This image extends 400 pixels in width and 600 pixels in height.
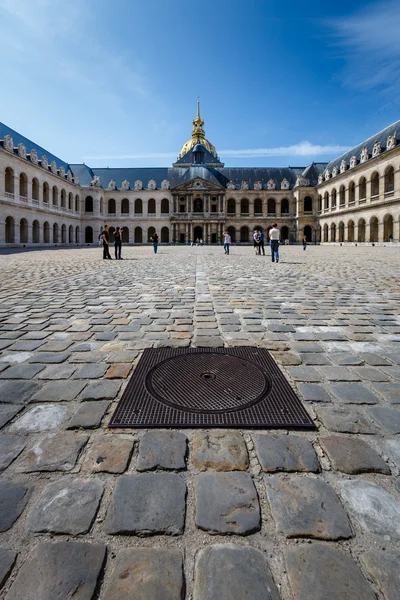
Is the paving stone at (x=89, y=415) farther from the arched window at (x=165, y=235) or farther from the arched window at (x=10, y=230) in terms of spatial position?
the arched window at (x=165, y=235)

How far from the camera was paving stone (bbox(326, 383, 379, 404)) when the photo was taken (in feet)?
8.61

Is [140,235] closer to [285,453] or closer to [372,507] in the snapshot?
[285,453]

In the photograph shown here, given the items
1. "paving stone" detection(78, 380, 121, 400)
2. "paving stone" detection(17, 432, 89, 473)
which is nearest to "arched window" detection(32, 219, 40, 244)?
"paving stone" detection(78, 380, 121, 400)

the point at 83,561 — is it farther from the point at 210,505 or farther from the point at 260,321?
the point at 260,321

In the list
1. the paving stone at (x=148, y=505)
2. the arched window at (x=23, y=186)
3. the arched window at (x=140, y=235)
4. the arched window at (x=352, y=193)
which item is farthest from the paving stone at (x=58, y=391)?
the arched window at (x=140, y=235)

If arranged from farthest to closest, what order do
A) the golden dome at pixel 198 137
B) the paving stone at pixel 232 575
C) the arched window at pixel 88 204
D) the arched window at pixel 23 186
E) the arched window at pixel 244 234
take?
the golden dome at pixel 198 137
the arched window at pixel 244 234
the arched window at pixel 88 204
the arched window at pixel 23 186
the paving stone at pixel 232 575

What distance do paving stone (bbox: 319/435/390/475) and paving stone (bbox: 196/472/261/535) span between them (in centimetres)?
54

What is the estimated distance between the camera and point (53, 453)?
78.7 inches

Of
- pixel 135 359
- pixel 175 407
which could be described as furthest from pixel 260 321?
pixel 175 407

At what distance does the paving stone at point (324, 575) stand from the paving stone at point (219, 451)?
552 millimetres

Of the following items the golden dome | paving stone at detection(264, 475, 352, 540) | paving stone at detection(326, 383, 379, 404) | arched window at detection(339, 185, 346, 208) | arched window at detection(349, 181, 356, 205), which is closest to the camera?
paving stone at detection(264, 475, 352, 540)

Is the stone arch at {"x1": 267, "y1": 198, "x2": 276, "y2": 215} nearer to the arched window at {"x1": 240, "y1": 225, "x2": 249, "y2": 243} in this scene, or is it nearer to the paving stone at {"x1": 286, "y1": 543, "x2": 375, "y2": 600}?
the arched window at {"x1": 240, "y1": 225, "x2": 249, "y2": 243}

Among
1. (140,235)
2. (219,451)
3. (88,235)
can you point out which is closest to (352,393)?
(219,451)

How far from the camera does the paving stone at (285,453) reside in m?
1.88
